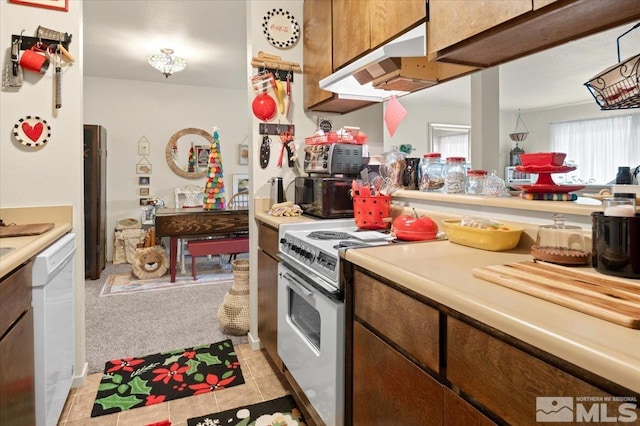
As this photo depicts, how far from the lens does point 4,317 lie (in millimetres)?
1079

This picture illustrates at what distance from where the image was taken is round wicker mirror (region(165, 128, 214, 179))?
205 inches

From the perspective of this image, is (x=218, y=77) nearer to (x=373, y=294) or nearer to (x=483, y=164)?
(x=483, y=164)

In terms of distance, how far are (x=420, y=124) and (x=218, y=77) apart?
2.81 meters

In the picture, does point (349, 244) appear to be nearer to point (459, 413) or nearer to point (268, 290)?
point (459, 413)

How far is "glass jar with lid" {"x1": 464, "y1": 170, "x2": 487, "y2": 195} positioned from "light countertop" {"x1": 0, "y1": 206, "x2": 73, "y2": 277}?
1.75m

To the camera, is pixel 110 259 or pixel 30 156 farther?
pixel 110 259

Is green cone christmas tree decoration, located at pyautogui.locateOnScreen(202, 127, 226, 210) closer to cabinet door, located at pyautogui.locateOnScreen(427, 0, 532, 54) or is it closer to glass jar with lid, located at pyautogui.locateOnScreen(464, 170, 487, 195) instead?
glass jar with lid, located at pyautogui.locateOnScreen(464, 170, 487, 195)

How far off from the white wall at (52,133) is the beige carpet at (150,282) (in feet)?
5.99

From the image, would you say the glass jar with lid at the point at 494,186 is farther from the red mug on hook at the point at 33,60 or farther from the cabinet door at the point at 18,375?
the red mug on hook at the point at 33,60

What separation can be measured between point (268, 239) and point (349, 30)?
1.23 metres

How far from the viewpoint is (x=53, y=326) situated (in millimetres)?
1524

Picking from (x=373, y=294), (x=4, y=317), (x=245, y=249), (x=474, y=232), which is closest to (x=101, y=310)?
(x=245, y=249)

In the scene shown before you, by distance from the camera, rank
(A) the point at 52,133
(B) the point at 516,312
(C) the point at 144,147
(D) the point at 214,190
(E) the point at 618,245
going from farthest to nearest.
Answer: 1. (C) the point at 144,147
2. (D) the point at 214,190
3. (A) the point at 52,133
4. (E) the point at 618,245
5. (B) the point at 516,312

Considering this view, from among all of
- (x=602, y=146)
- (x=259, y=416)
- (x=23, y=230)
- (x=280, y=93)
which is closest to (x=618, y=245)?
(x=259, y=416)
